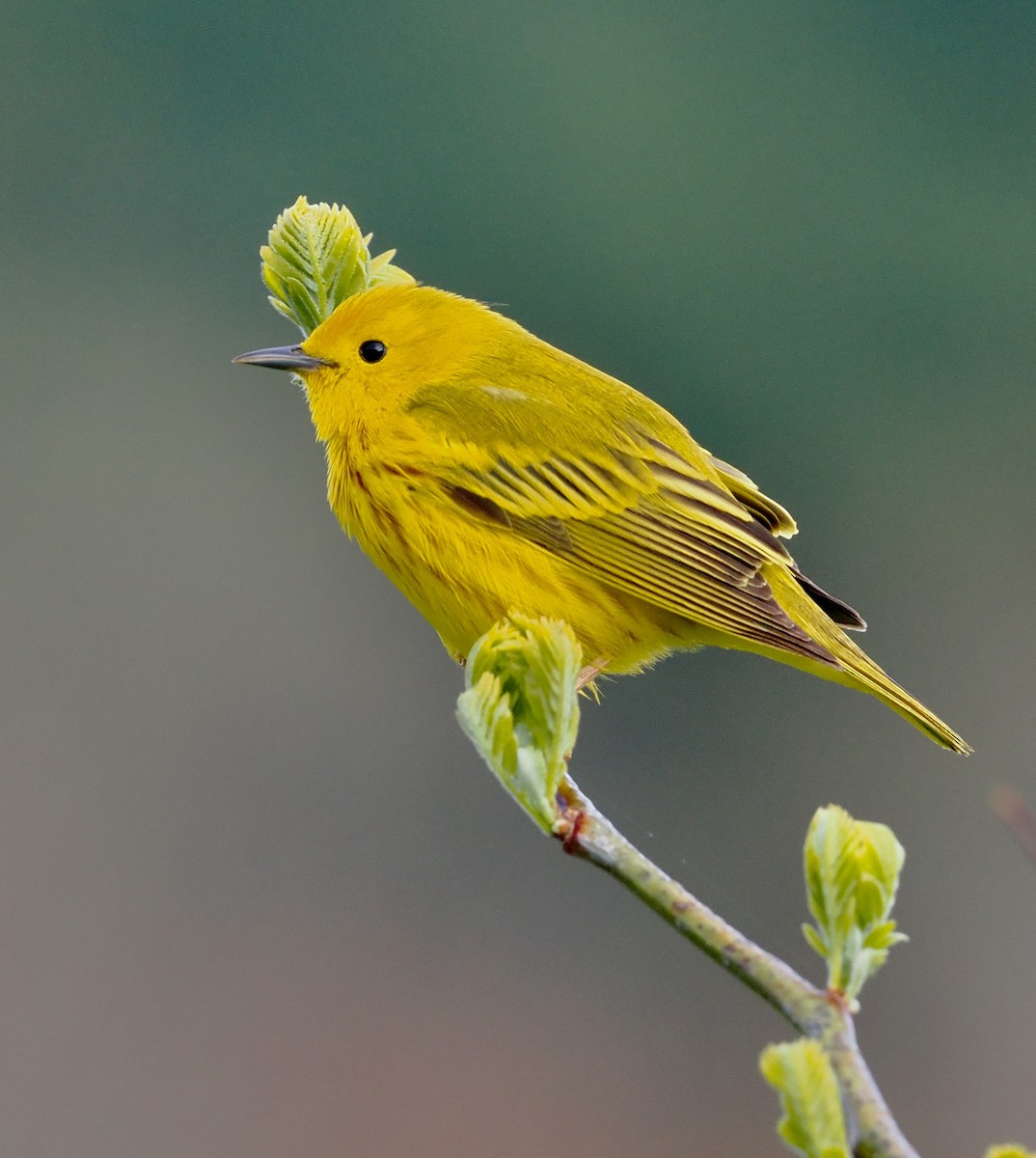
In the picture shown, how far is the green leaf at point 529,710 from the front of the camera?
1.23m

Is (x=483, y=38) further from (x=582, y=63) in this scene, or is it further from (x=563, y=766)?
(x=563, y=766)

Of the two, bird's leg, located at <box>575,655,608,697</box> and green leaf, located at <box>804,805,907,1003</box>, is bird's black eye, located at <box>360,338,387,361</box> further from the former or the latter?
green leaf, located at <box>804,805,907,1003</box>

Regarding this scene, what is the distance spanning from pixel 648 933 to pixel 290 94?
10991 millimetres

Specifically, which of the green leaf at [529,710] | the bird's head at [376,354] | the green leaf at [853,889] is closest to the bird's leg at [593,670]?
the bird's head at [376,354]

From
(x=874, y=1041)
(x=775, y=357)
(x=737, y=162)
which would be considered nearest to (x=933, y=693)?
(x=874, y=1041)

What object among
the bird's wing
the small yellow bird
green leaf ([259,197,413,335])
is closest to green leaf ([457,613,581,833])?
green leaf ([259,197,413,335])

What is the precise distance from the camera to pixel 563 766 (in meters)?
1.26

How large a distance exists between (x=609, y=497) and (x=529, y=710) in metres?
1.57

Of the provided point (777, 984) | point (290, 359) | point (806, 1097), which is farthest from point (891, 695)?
point (806, 1097)

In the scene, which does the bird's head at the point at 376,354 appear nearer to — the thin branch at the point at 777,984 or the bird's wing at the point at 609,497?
the bird's wing at the point at 609,497

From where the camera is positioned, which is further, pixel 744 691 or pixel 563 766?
pixel 744 691

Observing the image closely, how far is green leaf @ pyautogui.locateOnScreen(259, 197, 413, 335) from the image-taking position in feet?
6.28

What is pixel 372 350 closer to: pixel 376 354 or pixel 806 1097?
pixel 376 354

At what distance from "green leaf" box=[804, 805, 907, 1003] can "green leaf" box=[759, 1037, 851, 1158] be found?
19 centimetres
